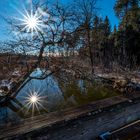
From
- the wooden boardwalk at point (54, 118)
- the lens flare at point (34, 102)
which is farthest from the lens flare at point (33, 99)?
the wooden boardwalk at point (54, 118)

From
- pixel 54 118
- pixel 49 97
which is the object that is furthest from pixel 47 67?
pixel 54 118

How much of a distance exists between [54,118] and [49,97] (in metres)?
2.00

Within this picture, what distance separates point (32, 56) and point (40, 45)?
360mm

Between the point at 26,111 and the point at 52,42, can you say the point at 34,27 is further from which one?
the point at 26,111

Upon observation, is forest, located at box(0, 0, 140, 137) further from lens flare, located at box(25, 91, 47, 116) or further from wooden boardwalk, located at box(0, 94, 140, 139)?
wooden boardwalk, located at box(0, 94, 140, 139)

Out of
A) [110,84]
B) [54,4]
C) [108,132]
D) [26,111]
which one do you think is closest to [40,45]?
[54,4]

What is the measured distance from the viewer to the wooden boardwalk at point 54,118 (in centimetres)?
213

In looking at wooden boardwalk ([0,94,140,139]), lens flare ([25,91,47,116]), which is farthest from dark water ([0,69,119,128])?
wooden boardwalk ([0,94,140,139])

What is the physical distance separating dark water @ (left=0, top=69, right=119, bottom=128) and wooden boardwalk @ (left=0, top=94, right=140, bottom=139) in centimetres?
75

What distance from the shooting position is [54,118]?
8.15ft

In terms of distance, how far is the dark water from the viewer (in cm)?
354

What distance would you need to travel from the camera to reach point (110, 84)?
5.39 metres

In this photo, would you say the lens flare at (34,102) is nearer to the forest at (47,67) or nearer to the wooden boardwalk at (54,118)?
the forest at (47,67)

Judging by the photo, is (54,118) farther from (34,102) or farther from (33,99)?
(33,99)
